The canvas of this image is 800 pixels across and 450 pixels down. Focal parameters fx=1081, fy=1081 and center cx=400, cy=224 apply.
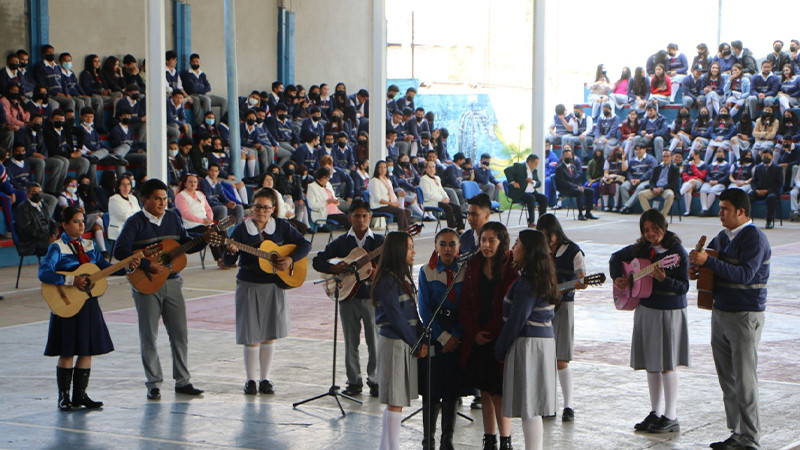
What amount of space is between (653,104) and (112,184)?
1787 centimetres

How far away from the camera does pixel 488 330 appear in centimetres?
695

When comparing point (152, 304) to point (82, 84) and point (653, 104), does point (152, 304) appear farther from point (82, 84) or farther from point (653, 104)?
point (653, 104)

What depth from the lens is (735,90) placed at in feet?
101

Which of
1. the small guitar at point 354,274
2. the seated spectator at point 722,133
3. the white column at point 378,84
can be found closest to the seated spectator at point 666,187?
the seated spectator at point 722,133

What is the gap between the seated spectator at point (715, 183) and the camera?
1081 inches

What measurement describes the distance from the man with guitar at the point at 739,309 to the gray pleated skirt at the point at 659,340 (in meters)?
0.38

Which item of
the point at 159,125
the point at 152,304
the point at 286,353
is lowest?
the point at 286,353

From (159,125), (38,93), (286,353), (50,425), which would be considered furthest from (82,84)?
(50,425)

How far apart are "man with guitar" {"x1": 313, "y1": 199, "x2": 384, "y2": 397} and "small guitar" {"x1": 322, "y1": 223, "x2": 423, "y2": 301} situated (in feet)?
0.04

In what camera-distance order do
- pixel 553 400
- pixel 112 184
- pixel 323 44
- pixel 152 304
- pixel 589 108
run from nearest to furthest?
1. pixel 553 400
2. pixel 152 304
3. pixel 112 184
4. pixel 323 44
5. pixel 589 108

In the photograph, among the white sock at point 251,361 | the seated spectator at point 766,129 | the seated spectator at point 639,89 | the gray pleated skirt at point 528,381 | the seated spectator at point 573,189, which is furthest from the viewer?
the seated spectator at point 639,89

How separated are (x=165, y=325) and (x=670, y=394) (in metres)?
4.17

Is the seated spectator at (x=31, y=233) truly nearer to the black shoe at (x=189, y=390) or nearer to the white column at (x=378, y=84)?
the black shoe at (x=189, y=390)

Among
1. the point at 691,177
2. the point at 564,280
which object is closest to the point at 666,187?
the point at 691,177
